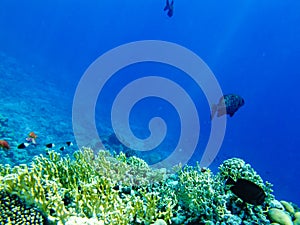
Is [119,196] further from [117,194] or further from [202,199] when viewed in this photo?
[202,199]

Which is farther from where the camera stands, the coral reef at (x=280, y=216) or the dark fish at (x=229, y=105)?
the dark fish at (x=229, y=105)

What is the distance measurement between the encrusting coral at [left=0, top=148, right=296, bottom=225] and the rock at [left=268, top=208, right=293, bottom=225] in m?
0.12

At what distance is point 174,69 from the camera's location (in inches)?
3772

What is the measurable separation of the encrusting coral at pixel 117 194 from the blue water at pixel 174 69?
5950 mm

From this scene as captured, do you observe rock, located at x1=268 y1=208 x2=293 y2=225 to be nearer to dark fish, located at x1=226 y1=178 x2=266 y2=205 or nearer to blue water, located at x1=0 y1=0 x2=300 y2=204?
dark fish, located at x1=226 y1=178 x2=266 y2=205

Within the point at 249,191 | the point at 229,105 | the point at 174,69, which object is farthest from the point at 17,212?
the point at 174,69

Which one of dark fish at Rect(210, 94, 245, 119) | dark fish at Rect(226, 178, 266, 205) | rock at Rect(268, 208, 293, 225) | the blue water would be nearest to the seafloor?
rock at Rect(268, 208, 293, 225)

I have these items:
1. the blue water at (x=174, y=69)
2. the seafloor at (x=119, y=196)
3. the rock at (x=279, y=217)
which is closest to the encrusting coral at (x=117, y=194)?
the seafloor at (x=119, y=196)

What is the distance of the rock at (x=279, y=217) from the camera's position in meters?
4.20

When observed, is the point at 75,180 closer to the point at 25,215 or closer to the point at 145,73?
the point at 25,215

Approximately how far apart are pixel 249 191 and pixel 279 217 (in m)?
1.34

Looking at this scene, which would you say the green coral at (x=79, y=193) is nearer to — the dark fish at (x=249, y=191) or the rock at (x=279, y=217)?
the dark fish at (x=249, y=191)

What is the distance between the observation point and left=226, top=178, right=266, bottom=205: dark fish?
11.3 ft

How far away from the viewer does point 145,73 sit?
104m
